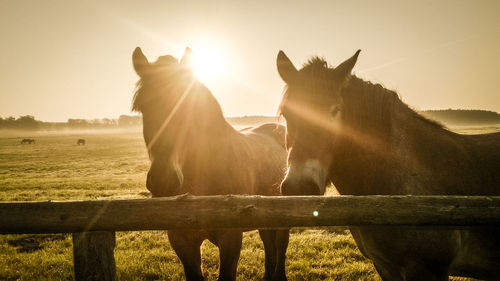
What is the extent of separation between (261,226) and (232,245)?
1.56 meters

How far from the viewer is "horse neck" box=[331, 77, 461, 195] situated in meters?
2.75

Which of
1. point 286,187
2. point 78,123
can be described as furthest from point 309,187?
point 78,123

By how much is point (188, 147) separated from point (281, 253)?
3086 mm

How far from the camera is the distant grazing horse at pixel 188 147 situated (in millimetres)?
2957

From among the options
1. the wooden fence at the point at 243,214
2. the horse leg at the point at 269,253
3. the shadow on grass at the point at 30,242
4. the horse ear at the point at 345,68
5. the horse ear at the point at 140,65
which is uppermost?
the horse ear at the point at 140,65

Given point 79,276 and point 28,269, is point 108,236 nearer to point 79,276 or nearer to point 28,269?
point 79,276

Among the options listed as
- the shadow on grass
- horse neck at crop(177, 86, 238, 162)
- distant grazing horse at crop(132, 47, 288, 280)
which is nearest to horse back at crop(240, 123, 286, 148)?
distant grazing horse at crop(132, 47, 288, 280)

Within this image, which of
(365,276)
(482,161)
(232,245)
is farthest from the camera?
(365,276)

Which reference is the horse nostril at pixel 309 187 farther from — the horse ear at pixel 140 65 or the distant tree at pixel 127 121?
the distant tree at pixel 127 121

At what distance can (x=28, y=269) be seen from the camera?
5.41m

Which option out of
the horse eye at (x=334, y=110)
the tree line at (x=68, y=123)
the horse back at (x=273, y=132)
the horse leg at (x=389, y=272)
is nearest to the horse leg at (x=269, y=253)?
the horse back at (x=273, y=132)

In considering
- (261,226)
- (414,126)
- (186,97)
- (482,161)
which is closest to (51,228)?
(261,226)

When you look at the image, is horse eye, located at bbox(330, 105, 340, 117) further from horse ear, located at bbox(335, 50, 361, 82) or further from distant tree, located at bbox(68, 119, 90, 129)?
distant tree, located at bbox(68, 119, 90, 129)

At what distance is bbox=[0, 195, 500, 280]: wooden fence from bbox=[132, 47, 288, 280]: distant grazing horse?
89 cm
